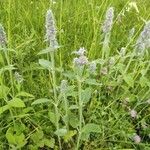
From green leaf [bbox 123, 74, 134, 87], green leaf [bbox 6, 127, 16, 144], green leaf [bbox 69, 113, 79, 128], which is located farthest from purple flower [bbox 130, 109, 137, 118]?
green leaf [bbox 6, 127, 16, 144]

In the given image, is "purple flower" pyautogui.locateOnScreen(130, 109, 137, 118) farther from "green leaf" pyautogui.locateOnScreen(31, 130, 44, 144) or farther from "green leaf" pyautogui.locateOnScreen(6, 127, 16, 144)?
"green leaf" pyautogui.locateOnScreen(6, 127, 16, 144)

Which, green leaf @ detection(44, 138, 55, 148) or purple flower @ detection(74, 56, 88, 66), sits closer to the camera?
purple flower @ detection(74, 56, 88, 66)

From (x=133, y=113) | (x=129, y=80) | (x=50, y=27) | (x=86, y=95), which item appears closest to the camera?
(x=50, y=27)

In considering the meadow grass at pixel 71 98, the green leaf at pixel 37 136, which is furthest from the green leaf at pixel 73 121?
the green leaf at pixel 37 136

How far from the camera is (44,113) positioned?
Result: 1580mm

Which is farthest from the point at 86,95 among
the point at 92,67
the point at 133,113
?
the point at 133,113

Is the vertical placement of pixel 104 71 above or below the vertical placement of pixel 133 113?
above

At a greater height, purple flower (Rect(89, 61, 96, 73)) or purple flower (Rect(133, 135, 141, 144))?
purple flower (Rect(89, 61, 96, 73))

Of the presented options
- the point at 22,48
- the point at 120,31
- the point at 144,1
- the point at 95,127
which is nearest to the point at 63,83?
the point at 95,127

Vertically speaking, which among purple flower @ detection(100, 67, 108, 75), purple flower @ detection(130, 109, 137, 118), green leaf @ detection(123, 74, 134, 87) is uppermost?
purple flower @ detection(100, 67, 108, 75)

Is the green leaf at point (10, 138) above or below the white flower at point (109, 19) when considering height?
below

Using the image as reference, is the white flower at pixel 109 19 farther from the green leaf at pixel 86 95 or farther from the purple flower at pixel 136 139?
the purple flower at pixel 136 139

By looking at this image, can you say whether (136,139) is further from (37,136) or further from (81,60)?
(81,60)

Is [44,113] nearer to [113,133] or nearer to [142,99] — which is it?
[113,133]
